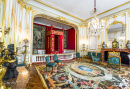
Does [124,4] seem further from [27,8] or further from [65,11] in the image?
[27,8]

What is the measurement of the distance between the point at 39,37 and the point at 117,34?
828 centimetres

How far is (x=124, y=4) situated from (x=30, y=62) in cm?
854

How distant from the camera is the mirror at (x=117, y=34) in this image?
17.7 feet

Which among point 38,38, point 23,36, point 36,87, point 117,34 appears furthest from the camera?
point 38,38

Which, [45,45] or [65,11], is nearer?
[65,11]

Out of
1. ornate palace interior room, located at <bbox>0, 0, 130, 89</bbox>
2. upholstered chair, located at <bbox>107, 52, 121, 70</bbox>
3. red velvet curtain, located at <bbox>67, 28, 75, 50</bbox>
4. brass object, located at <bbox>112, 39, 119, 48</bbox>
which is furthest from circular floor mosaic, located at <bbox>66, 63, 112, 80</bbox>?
red velvet curtain, located at <bbox>67, 28, 75, 50</bbox>

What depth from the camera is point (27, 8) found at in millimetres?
4590

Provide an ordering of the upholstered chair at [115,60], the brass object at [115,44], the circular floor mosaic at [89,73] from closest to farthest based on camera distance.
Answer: the circular floor mosaic at [89,73]
the upholstered chair at [115,60]
the brass object at [115,44]

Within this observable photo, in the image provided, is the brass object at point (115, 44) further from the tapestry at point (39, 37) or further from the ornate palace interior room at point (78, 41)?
the tapestry at point (39, 37)

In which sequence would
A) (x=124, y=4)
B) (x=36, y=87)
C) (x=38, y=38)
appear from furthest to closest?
(x=38, y=38) → (x=124, y=4) → (x=36, y=87)

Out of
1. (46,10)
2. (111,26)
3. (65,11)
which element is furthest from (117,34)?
(46,10)

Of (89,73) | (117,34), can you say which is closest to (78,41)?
(117,34)

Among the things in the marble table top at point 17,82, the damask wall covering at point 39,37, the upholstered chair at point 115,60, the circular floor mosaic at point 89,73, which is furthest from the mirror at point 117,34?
the damask wall covering at point 39,37

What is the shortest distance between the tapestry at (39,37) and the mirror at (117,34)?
7424mm
